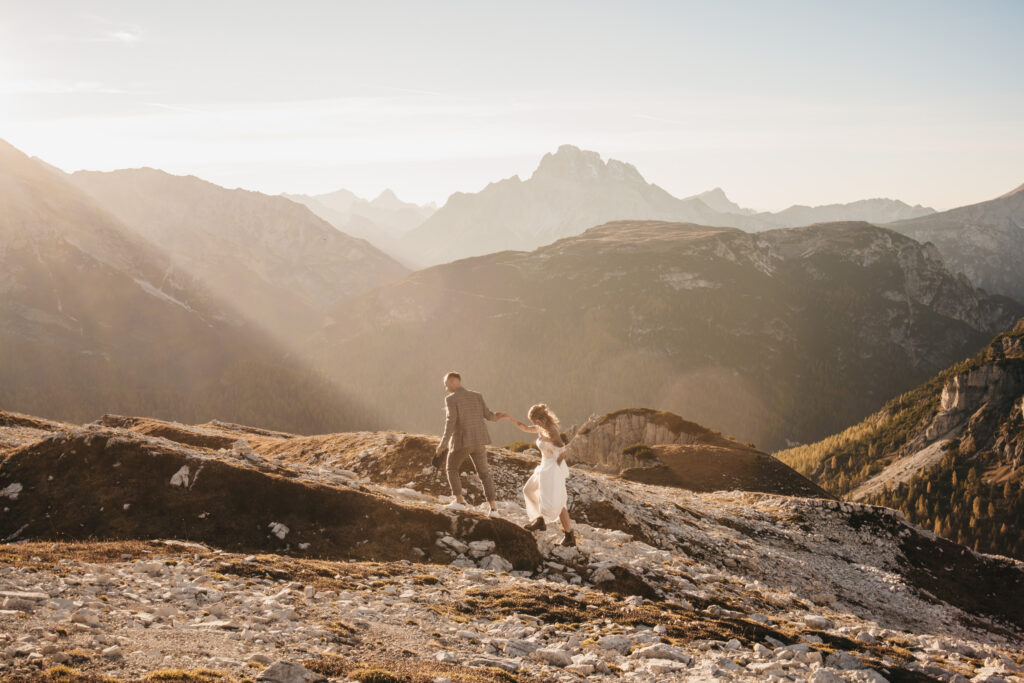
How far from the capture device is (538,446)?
22.6 meters

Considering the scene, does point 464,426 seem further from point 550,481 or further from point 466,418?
point 550,481

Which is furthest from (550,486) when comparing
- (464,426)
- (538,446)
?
(464,426)

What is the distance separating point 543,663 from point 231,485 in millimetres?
14855

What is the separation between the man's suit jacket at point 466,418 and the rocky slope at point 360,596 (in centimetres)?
271

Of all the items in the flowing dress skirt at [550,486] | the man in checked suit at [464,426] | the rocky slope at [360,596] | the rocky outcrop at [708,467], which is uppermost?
the man in checked suit at [464,426]

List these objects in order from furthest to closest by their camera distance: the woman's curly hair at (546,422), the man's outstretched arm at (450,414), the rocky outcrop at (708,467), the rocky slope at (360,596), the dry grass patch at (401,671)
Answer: the rocky outcrop at (708,467), the man's outstretched arm at (450,414), the woman's curly hair at (546,422), the rocky slope at (360,596), the dry grass patch at (401,671)

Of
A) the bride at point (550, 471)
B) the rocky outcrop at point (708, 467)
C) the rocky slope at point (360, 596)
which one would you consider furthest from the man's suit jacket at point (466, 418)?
the rocky outcrop at point (708, 467)

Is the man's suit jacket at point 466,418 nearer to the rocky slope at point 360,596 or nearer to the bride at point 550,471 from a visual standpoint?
the bride at point 550,471

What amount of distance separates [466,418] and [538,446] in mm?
2894

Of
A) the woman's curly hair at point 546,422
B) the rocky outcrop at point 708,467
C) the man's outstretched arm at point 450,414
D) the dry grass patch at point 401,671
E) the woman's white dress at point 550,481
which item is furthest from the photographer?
the rocky outcrop at point 708,467

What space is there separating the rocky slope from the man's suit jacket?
2.71 meters

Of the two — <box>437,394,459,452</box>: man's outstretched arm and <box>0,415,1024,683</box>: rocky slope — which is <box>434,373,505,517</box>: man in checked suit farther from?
<box>0,415,1024,683</box>: rocky slope

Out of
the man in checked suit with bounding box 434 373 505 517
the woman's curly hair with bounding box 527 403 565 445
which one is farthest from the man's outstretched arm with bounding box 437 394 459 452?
the woman's curly hair with bounding box 527 403 565 445

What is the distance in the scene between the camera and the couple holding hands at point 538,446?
2170 centimetres
